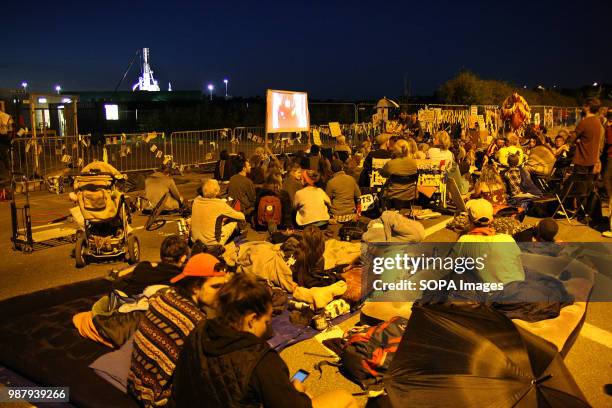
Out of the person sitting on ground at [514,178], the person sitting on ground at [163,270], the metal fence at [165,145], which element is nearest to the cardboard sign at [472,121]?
the metal fence at [165,145]

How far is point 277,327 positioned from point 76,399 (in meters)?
2.11

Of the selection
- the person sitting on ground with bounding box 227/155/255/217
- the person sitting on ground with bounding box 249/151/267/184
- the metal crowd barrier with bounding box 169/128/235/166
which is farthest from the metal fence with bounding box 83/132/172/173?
the person sitting on ground with bounding box 227/155/255/217

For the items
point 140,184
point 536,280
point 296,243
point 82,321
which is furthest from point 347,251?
point 140,184

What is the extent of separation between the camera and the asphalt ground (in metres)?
5.11

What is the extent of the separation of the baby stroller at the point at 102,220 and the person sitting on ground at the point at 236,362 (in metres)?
5.57

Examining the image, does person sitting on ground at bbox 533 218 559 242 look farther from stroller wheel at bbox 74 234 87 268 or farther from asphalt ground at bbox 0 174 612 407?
stroller wheel at bbox 74 234 87 268

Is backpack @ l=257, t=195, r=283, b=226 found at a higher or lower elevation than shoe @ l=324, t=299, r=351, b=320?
higher

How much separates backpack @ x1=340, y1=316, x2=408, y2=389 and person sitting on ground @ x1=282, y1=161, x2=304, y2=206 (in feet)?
19.1

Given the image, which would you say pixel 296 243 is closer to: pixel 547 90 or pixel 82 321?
pixel 82 321

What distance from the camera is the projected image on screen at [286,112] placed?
51.2 feet

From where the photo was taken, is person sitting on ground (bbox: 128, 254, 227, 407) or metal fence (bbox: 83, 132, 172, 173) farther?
metal fence (bbox: 83, 132, 172, 173)

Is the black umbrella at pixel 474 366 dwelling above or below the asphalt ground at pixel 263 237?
above

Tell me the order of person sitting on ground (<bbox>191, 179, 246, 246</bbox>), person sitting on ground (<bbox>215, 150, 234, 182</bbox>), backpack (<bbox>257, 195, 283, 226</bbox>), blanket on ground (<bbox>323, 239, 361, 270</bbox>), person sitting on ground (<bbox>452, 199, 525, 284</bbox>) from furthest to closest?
person sitting on ground (<bbox>215, 150, 234, 182</bbox>)
backpack (<bbox>257, 195, 283, 226</bbox>)
person sitting on ground (<bbox>191, 179, 246, 246</bbox>)
blanket on ground (<bbox>323, 239, 361, 270</bbox>)
person sitting on ground (<bbox>452, 199, 525, 284</bbox>)

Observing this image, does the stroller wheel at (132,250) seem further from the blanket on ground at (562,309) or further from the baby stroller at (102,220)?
the blanket on ground at (562,309)
